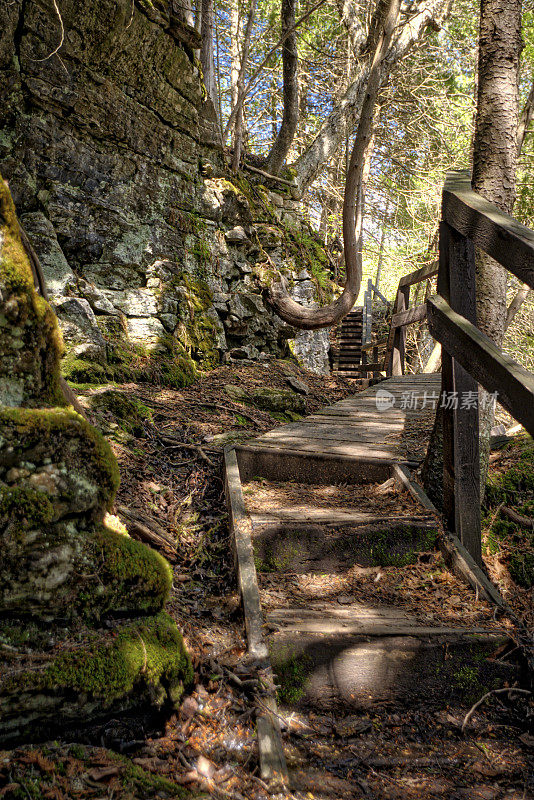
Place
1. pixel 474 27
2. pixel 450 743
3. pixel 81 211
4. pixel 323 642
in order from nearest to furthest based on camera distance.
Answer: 1. pixel 450 743
2. pixel 323 642
3. pixel 81 211
4. pixel 474 27

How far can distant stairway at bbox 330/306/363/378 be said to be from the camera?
15898mm

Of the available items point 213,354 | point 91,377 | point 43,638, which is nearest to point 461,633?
point 43,638

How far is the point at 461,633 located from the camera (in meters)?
2.01

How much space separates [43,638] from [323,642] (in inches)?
42.0

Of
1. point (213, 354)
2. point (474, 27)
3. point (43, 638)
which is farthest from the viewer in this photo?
point (474, 27)

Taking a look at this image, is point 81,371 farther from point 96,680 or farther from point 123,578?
point 96,680

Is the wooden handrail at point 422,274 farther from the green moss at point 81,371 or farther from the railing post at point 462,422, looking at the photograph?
the green moss at point 81,371

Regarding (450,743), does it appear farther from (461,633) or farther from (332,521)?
(332,521)

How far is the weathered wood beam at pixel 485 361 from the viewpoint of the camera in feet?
5.85

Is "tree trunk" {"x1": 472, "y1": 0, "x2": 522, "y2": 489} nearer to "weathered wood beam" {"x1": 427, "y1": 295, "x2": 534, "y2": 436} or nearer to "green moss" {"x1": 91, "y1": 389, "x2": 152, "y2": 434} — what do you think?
"weathered wood beam" {"x1": 427, "y1": 295, "x2": 534, "y2": 436}

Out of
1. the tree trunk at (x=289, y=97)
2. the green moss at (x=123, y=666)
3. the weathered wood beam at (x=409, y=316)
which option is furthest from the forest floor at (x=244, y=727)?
the tree trunk at (x=289, y=97)

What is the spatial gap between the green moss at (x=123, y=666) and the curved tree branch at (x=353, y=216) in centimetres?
411

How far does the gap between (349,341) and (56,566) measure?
50.2 feet

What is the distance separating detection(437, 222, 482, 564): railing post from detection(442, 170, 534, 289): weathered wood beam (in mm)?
167
